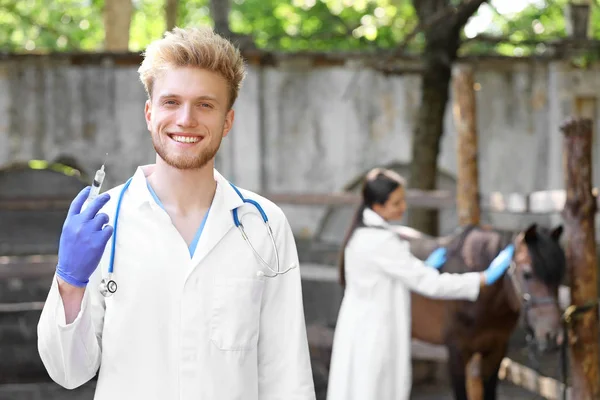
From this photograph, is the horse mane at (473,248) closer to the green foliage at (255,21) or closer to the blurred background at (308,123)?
the blurred background at (308,123)

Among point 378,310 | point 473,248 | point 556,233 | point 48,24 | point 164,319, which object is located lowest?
point 378,310

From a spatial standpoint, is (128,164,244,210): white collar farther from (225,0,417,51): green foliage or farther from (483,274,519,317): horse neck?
(225,0,417,51): green foliage

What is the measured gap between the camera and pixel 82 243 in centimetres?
192

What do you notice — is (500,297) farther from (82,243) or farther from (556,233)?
(82,243)

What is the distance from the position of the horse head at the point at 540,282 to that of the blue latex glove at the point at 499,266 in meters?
0.06

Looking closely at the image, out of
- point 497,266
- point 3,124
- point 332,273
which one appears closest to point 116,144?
point 3,124

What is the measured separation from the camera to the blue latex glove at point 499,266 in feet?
15.7

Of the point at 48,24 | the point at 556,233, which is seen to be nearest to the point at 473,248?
the point at 556,233

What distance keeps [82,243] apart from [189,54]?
0.48 metres

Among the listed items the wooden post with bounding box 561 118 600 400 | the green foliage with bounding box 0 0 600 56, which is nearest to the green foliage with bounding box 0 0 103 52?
the green foliage with bounding box 0 0 600 56

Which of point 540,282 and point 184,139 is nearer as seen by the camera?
point 184,139

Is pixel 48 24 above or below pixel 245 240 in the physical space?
above

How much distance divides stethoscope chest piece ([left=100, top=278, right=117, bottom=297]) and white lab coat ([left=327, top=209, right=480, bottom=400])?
267cm

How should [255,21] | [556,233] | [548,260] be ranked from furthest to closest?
[255,21] < [556,233] < [548,260]
